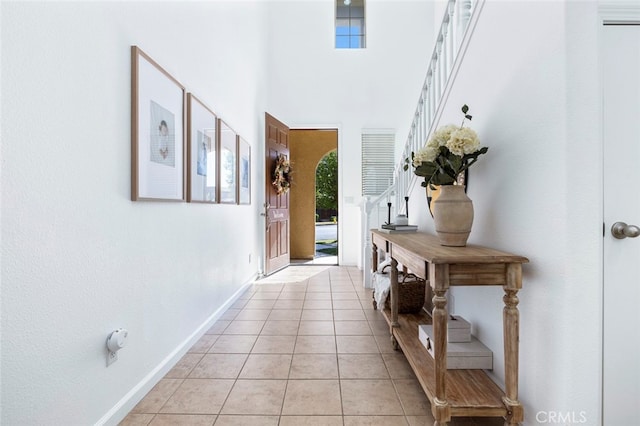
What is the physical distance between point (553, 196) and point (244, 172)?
3.32 metres

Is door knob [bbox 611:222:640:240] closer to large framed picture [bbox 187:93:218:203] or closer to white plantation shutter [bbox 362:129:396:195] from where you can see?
large framed picture [bbox 187:93:218:203]

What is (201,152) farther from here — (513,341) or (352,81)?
(352,81)

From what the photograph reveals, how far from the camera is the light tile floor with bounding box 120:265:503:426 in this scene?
1.61m

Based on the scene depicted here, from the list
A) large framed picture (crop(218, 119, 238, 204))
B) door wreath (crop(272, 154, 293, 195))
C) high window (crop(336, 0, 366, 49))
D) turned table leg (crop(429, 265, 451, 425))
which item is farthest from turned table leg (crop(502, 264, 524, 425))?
high window (crop(336, 0, 366, 49))

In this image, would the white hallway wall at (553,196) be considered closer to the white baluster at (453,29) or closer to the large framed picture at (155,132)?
the white baluster at (453,29)

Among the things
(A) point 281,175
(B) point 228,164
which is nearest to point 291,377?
(B) point 228,164

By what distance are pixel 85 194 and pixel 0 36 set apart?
0.58 metres

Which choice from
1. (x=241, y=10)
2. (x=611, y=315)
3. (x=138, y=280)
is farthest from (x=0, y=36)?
(x=241, y=10)

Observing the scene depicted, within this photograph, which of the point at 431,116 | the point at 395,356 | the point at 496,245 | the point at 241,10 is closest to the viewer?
the point at 496,245

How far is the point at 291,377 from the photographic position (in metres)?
1.98

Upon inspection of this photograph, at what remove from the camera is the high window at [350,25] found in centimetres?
590

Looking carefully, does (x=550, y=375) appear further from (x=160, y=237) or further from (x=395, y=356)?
(x=160, y=237)

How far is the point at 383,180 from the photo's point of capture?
5801 mm

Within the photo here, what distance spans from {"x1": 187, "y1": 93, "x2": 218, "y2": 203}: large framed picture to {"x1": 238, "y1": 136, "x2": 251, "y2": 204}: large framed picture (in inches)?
31.8
